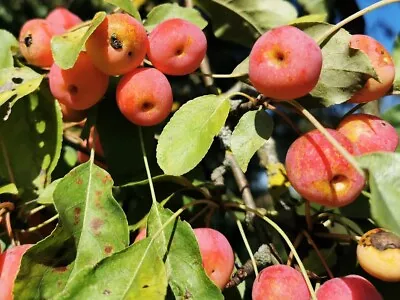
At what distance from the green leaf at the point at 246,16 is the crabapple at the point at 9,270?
2.13 feet

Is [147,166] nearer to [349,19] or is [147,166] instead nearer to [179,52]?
[179,52]

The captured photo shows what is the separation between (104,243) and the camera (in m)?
0.91

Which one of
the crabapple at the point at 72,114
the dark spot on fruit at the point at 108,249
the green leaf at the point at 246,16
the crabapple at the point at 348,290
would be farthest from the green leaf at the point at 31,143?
the crabapple at the point at 348,290

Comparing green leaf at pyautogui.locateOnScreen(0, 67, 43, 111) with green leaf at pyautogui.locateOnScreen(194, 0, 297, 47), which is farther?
green leaf at pyautogui.locateOnScreen(194, 0, 297, 47)

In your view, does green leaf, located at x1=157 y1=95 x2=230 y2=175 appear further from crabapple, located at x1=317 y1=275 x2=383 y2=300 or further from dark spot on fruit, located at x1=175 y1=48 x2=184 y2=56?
crabapple, located at x1=317 y1=275 x2=383 y2=300

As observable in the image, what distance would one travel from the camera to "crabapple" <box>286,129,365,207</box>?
819 millimetres

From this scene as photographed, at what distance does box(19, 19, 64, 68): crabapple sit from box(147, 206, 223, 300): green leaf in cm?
38

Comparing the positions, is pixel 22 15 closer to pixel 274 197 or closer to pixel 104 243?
pixel 274 197

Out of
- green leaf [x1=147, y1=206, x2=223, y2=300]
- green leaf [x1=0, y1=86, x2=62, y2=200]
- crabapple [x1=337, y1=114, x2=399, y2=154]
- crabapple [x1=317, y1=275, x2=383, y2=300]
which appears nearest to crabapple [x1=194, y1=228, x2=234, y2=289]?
green leaf [x1=147, y1=206, x2=223, y2=300]

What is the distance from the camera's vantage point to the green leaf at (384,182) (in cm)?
67

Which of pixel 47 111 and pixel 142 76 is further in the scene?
pixel 47 111

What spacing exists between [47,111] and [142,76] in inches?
9.5

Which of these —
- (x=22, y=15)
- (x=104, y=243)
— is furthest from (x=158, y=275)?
(x=22, y=15)

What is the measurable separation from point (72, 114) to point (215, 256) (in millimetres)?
400
